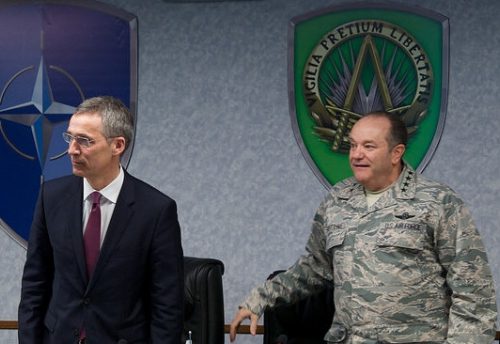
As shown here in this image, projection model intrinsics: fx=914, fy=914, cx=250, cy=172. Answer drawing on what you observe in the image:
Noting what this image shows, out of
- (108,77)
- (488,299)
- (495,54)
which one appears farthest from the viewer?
(108,77)

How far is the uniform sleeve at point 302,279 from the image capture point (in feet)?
11.1

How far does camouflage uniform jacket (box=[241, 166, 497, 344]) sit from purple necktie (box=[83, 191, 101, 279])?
916mm

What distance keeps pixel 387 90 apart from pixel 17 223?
6.20 feet

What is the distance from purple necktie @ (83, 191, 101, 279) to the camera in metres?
2.71

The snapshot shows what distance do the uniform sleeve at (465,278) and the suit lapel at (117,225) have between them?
1072 mm

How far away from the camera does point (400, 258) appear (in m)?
Result: 3.11

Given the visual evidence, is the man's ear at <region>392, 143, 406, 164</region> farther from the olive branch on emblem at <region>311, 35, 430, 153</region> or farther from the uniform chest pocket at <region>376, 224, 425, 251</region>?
the olive branch on emblem at <region>311, 35, 430, 153</region>

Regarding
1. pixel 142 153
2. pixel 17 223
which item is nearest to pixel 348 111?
pixel 142 153

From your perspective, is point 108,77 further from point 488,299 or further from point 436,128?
point 488,299

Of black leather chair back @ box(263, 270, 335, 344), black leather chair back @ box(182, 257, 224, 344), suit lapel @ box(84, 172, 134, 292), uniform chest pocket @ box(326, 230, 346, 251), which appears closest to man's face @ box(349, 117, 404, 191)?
uniform chest pocket @ box(326, 230, 346, 251)

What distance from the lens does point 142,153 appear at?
14.4 feet

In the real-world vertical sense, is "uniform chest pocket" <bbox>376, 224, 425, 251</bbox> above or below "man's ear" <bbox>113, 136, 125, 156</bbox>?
below

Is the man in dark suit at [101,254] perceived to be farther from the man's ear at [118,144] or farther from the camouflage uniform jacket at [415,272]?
the camouflage uniform jacket at [415,272]

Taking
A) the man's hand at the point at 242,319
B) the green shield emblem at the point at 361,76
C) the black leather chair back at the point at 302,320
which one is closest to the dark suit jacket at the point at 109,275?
the man's hand at the point at 242,319
